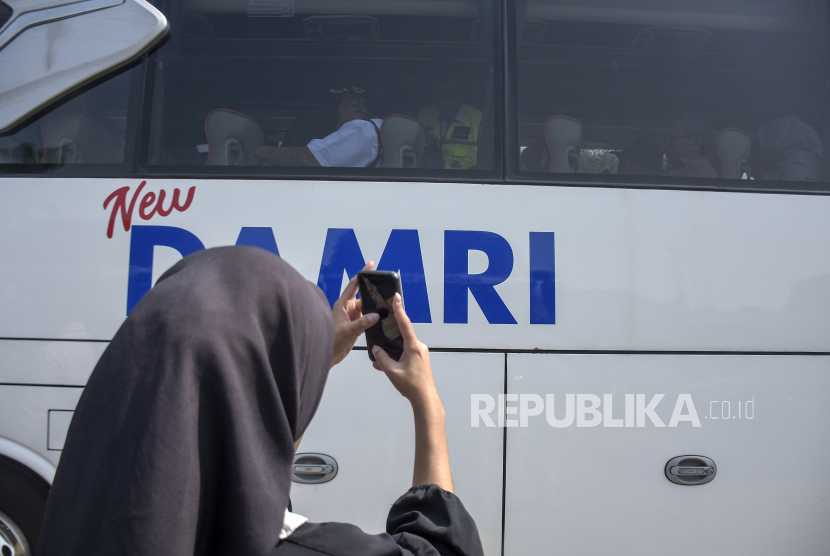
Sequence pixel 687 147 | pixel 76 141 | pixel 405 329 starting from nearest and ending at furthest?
pixel 405 329 < pixel 76 141 < pixel 687 147

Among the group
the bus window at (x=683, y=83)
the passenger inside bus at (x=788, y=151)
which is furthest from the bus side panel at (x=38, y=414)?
the passenger inside bus at (x=788, y=151)

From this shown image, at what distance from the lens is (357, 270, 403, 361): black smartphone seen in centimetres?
111

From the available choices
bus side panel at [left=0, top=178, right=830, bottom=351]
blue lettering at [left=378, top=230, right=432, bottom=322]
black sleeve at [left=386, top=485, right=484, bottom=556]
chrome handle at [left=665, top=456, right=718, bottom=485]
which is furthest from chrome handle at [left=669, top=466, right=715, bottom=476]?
black sleeve at [left=386, top=485, right=484, bottom=556]

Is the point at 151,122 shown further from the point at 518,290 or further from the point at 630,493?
the point at 630,493

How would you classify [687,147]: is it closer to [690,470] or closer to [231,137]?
[690,470]

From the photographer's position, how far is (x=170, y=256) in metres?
2.18

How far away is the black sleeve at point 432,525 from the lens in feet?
2.84

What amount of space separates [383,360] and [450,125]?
156 centimetres

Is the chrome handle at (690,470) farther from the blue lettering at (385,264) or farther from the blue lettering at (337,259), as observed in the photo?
the blue lettering at (337,259)

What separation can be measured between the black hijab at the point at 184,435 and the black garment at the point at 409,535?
68mm

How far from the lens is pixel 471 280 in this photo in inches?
86.5

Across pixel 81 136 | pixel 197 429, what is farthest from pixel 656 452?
pixel 81 136

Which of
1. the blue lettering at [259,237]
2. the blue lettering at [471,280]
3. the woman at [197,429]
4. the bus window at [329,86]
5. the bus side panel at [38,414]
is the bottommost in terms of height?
the bus side panel at [38,414]

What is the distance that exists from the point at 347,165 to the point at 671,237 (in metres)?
1.39
